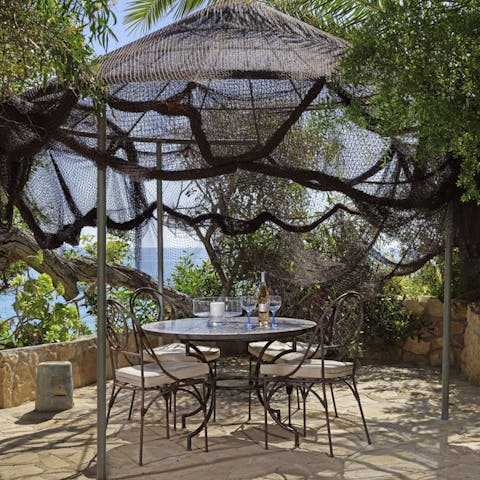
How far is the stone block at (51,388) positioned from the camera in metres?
5.07

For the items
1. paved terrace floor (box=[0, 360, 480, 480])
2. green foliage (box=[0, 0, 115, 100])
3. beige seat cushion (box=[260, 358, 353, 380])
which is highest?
green foliage (box=[0, 0, 115, 100])

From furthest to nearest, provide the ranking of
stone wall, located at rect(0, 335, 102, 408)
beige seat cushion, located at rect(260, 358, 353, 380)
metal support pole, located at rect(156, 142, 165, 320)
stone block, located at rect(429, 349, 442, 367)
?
stone block, located at rect(429, 349, 442, 367) < stone wall, located at rect(0, 335, 102, 408) < metal support pole, located at rect(156, 142, 165, 320) < beige seat cushion, located at rect(260, 358, 353, 380)

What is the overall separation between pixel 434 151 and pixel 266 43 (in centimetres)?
125

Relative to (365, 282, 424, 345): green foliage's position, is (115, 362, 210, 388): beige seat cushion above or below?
below

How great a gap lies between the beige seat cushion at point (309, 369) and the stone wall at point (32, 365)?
6.67 feet

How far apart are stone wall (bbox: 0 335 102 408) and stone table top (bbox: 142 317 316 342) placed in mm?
1336

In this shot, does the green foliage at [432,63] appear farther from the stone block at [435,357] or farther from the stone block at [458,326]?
the stone block at [435,357]

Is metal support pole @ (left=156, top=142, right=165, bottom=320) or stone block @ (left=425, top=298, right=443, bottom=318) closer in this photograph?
metal support pole @ (left=156, top=142, right=165, bottom=320)

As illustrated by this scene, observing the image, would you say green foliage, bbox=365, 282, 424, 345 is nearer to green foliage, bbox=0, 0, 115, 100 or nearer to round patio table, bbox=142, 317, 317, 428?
round patio table, bbox=142, 317, 317, 428

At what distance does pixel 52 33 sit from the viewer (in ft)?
8.79

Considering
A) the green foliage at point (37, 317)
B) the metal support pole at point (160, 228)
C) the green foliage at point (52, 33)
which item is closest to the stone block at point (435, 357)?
the metal support pole at point (160, 228)

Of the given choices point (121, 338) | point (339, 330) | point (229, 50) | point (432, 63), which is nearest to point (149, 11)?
point (121, 338)

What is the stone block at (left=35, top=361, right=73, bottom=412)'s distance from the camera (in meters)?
5.07

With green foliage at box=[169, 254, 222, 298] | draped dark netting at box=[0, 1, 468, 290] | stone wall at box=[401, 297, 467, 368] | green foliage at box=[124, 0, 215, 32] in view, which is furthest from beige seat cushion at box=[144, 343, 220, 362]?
green foliage at box=[124, 0, 215, 32]
